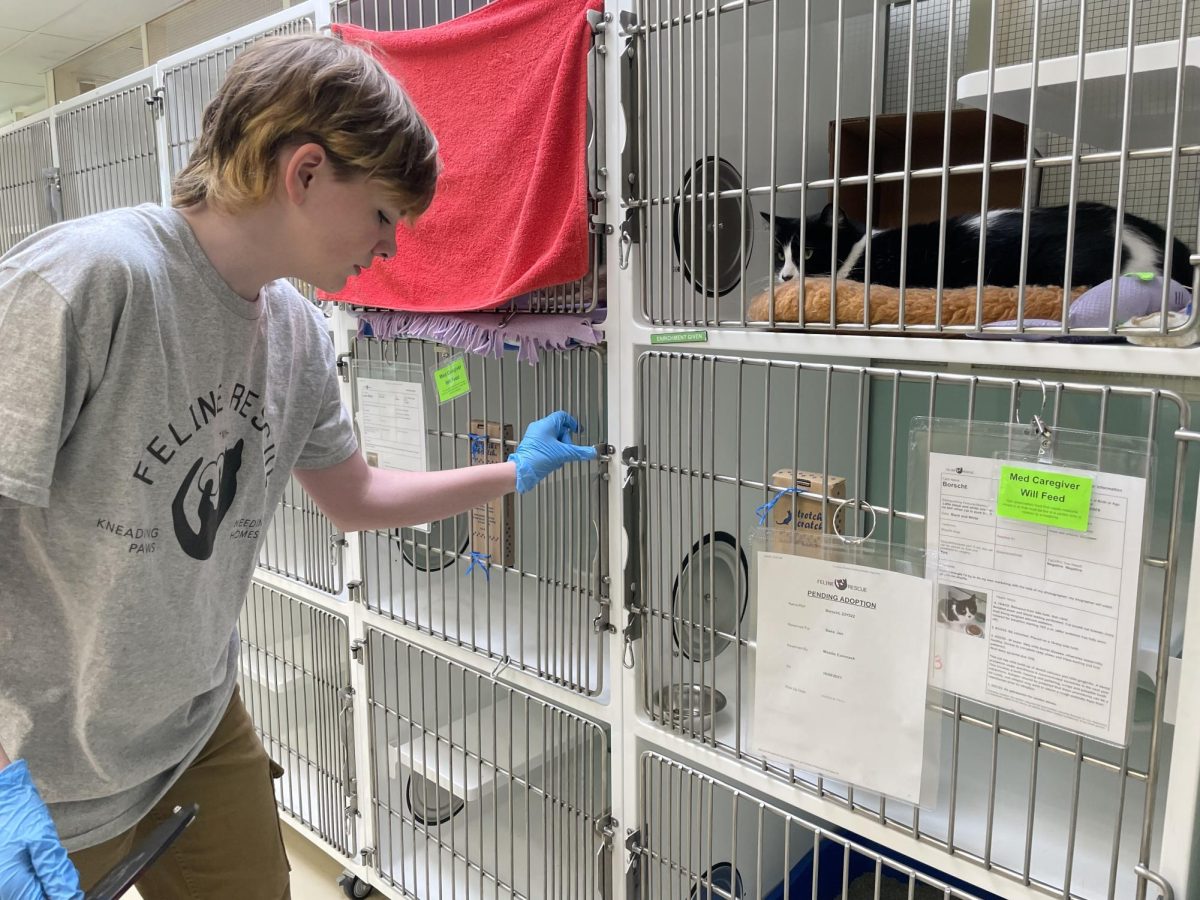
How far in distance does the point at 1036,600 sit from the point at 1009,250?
375mm

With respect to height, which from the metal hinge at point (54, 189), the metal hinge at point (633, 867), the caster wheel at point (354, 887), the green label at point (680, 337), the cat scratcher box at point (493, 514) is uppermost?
the metal hinge at point (54, 189)

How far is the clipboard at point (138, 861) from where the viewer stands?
811 millimetres

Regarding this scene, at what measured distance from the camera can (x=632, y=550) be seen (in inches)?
45.3

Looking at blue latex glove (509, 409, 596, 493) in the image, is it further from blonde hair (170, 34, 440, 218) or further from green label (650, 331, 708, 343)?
blonde hair (170, 34, 440, 218)

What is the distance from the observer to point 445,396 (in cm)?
136

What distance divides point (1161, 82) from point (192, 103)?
168cm

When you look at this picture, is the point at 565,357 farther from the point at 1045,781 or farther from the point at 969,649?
the point at 1045,781

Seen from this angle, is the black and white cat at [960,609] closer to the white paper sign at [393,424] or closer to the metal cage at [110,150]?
the white paper sign at [393,424]

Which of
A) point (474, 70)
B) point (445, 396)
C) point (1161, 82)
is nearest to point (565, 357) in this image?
point (445, 396)

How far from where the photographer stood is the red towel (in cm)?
109

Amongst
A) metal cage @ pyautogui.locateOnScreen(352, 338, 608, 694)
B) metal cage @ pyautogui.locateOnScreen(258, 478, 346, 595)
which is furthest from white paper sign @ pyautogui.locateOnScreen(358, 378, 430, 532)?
Answer: metal cage @ pyautogui.locateOnScreen(258, 478, 346, 595)

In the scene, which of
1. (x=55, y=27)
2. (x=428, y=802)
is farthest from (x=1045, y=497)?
(x=55, y=27)

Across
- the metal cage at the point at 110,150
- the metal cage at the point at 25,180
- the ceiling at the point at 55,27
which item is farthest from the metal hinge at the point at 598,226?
the ceiling at the point at 55,27

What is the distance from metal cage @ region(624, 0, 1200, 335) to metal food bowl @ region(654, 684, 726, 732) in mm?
483
